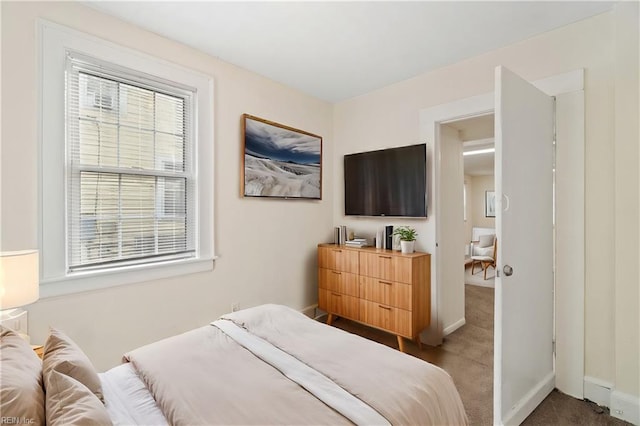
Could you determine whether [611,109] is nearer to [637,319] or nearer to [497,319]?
[637,319]

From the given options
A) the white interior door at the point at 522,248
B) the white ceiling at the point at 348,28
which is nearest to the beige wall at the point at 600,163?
the white ceiling at the point at 348,28

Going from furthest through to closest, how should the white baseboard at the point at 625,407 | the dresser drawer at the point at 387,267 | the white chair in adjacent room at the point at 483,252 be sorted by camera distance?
the white chair in adjacent room at the point at 483,252 → the dresser drawer at the point at 387,267 → the white baseboard at the point at 625,407

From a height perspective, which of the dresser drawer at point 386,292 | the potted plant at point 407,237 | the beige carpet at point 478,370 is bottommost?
the beige carpet at point 478,370

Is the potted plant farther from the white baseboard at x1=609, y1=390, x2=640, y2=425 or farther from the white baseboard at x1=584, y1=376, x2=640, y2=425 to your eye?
the white baseboard at x1=609, y1=390, x2=640, y2=425

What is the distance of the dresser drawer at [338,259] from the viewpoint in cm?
311

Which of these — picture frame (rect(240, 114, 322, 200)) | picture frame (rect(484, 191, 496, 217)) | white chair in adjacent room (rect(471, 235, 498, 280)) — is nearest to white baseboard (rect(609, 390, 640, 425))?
picture frame (rect(240, 114, 322, 200))

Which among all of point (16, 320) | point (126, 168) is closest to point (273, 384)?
point (16, 320)

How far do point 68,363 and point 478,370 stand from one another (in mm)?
2738

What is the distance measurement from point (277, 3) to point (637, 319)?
10.1 feet

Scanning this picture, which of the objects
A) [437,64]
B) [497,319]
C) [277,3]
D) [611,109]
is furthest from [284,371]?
[437,64]

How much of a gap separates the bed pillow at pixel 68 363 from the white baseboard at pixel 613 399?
2910mm

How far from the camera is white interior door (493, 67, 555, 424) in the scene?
1.68 metres

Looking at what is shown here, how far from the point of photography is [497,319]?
5.53ft

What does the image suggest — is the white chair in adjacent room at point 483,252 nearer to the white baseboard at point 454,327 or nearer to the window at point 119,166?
the white baseboard at point 454,327
